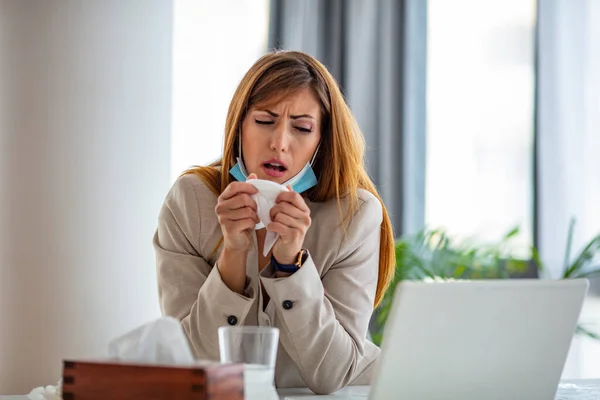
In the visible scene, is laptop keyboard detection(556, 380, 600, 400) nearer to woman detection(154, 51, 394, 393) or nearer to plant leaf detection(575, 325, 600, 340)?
woman detection(154, 51, 394, 393)

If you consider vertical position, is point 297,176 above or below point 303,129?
below

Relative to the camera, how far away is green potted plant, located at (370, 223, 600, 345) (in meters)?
3.41

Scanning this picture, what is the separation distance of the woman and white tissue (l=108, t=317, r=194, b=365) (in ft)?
1.81

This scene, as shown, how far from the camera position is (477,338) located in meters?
1.06

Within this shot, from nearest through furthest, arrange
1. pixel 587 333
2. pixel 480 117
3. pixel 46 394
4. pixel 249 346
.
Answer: pixel 249 346 → pixel 46 394 → pixel 587 333 → pixel 480 117

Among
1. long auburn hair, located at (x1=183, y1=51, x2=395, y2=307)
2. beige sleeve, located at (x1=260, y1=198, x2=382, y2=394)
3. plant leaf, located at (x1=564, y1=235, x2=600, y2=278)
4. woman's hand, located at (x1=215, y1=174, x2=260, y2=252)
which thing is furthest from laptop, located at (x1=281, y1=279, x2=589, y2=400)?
plant leaf, located at (x1=564, y1=235, x2=600, y2=278)

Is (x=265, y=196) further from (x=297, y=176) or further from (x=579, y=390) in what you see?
(x=579, y=390)

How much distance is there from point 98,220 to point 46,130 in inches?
13.1

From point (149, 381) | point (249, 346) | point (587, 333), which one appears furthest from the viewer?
point (587, 333)

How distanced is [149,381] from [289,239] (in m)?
0.66

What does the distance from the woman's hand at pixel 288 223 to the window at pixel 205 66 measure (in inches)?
71.1

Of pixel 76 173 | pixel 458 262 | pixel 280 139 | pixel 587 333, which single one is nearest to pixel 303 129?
pixel 280 139

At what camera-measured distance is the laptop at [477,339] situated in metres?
1.02

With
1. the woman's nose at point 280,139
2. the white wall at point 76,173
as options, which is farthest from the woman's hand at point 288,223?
the white wall at point 76,173
